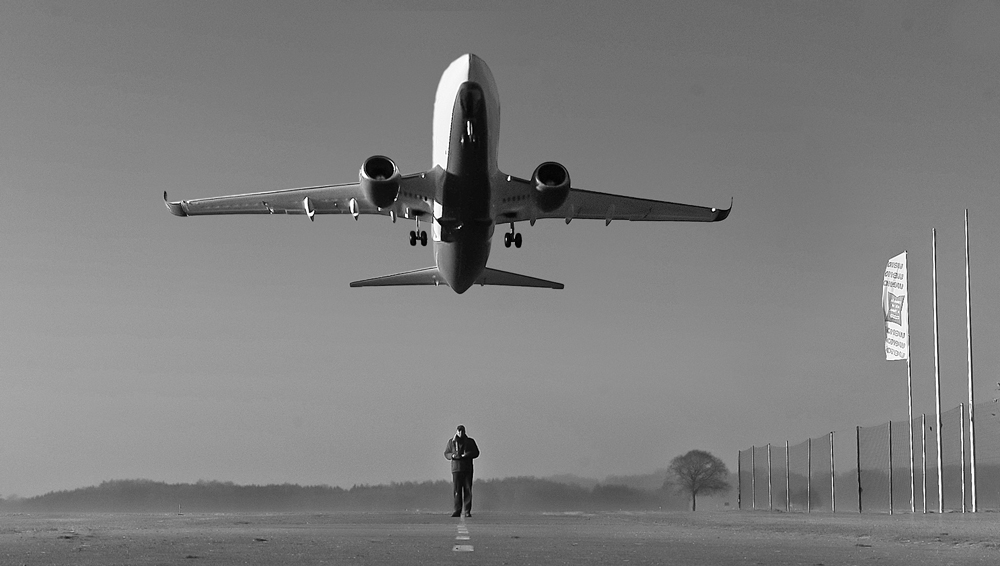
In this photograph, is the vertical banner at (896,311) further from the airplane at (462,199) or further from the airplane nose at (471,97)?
the airplane nose at (471,97)

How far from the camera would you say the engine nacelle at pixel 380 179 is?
31.5m

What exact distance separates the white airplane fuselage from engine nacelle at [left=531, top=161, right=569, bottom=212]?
1.39m

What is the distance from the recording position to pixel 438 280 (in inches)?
1667

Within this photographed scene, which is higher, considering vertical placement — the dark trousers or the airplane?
the airplane

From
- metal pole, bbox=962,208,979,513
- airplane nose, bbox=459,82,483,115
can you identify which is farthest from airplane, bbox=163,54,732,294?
metal pole, bbox=962,208,979,513

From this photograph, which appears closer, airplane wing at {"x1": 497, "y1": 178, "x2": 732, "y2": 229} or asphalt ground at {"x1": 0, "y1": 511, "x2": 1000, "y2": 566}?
asphalt ground at {"x1": 0, "y1": 511, "x2": 1000, "y2": 566}

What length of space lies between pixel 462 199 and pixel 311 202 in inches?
328

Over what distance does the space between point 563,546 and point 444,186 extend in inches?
826

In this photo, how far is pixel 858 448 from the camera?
46.8 metres

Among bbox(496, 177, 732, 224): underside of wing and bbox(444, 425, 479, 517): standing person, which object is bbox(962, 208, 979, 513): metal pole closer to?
bbox(496, 177, 732, 224): underside of wing

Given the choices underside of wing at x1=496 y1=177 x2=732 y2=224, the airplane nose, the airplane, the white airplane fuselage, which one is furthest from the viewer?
underside of wing at x1=496 y1=177 x2=732 y2=224

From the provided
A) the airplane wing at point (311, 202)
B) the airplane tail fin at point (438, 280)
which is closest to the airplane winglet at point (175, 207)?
the airplane wing at point (311, 202)

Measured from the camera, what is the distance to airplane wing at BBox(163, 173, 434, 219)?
1369 inches

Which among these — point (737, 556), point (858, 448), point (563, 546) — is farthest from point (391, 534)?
point (858, 448)
